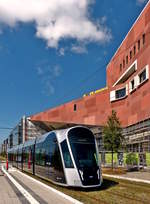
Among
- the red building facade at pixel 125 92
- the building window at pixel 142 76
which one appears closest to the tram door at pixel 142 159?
Result: the red building facade at pixel 125 92

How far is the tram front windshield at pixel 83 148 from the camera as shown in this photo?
1459 centimetres

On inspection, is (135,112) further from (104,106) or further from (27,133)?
(27,133)

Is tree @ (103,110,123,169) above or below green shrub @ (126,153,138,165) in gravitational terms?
above

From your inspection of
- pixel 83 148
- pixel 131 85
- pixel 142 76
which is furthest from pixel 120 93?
pixel 83 148

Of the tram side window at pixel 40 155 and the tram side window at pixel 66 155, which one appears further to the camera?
the tram side window at pixel 40 155

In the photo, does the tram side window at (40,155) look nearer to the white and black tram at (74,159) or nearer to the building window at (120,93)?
the white and black tram at (74,159)

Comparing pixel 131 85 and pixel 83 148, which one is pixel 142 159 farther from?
pixel 83 148

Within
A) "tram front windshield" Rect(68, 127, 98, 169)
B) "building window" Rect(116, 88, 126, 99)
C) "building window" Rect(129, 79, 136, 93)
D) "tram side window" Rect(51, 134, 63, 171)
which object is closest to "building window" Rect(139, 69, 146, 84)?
"building window" Rect(129, 79, 136, 93)

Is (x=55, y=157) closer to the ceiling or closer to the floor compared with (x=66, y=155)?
closer to the floor

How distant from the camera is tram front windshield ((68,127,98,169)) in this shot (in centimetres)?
1459

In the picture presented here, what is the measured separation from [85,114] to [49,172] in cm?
4225

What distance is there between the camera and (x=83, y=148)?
49.7ft

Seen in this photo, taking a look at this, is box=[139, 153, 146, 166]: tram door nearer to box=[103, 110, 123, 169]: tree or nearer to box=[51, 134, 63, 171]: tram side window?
box=[103, 110, 123, 169]: tree

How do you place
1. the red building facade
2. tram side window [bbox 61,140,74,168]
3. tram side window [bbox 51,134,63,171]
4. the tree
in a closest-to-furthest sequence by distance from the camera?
1. tram side window [bbox 61,140,74,168]
2. tram side window [bbox 51,134,63,171]
3. the tree
4. the red building facade
